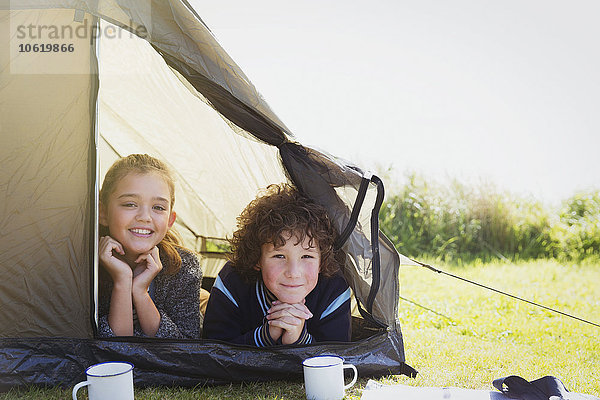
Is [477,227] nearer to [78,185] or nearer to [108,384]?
[78,185]

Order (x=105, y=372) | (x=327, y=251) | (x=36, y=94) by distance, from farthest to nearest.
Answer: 1. (x=327, y=251)
2. (x=36, y=94)
3. (x=105, y=372)

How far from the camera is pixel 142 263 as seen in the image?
2.38 metres

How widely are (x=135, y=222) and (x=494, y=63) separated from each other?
439 inches

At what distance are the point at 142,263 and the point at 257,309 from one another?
1.68 ft

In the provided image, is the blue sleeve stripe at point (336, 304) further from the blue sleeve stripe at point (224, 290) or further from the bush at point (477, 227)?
the bush at point (477, 227)

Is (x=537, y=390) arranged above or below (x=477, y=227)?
below

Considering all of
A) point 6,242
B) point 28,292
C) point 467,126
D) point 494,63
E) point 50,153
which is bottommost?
point 28,292

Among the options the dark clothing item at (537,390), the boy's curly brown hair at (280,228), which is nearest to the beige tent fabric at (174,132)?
the boy's curly brown hair at (280,228)

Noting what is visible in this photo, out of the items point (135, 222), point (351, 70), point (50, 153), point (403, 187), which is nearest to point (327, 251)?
point (135, 222)

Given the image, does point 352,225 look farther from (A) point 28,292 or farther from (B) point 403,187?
(B) point 403,187

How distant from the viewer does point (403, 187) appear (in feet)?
21.7

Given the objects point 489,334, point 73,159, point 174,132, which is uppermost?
point 174,132

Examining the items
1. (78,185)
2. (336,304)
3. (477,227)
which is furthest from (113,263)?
(477,227)

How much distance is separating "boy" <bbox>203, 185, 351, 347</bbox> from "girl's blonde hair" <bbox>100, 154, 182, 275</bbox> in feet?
0.83
